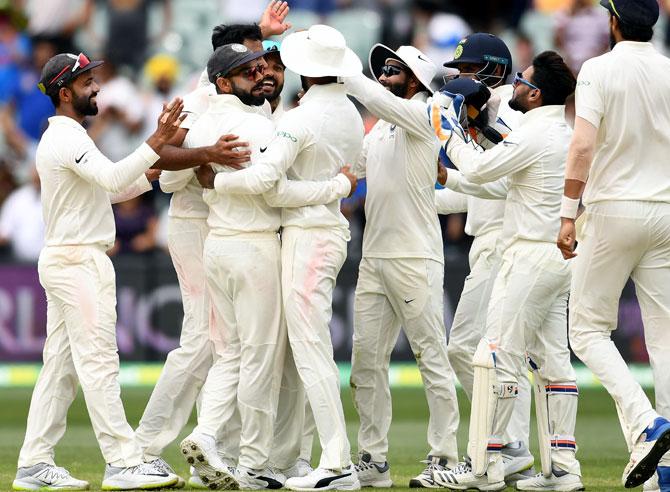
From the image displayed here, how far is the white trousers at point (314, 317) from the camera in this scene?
7.54 metres

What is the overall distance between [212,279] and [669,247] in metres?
2.57

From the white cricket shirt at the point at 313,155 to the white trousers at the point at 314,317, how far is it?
0.11 metres

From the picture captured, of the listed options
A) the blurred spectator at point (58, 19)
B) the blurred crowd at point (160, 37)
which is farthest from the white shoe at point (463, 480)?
the blurred spectator at point (58, 19)

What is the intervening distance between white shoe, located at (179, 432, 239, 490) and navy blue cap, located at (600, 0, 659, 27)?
3.12m

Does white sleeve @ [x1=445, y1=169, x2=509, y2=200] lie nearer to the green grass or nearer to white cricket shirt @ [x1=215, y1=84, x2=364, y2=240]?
white cricket shirt @ [x1=215, y1=84, x2=364, y2=240]

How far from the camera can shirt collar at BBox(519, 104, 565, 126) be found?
25.1ft

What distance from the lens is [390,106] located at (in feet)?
25.9

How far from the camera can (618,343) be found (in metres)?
14.2

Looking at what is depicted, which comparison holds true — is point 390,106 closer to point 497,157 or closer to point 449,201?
point 497,157

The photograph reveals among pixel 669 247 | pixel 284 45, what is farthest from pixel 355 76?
pixel 669 247

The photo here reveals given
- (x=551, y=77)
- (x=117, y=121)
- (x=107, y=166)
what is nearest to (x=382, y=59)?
(x=551, y=77)

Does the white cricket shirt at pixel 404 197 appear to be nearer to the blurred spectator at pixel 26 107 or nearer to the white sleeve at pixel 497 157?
the white sleeve at pixel 497 157

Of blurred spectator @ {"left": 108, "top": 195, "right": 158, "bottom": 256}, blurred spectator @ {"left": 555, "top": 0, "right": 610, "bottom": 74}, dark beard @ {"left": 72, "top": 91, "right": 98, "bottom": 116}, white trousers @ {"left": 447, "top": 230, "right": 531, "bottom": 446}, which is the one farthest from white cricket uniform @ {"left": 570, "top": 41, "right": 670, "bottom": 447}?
blurred spectator @ {"left": 555, "top": 0, "right": 610, "bottom": 74}

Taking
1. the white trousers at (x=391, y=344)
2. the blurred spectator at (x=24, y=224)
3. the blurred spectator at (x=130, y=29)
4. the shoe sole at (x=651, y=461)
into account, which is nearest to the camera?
the shoe sole at (x=651, y=461)
